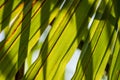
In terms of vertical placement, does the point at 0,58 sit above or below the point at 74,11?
below

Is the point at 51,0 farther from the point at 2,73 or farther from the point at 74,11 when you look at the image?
the point at 2,73

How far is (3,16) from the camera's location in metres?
0.49

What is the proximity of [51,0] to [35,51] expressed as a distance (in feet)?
0.28

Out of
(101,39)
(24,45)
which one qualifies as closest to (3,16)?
(24,45)

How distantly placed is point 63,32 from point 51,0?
54mm

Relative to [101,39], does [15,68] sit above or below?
below

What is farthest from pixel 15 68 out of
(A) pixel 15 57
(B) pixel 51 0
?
(B) pixel 51 0

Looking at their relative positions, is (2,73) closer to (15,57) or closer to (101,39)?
(15,57)

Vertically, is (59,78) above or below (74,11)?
below

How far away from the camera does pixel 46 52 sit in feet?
1.56

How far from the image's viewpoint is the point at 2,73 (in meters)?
0.44

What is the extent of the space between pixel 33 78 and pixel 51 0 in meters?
0.13

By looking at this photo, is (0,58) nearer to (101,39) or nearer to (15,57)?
(15,57)

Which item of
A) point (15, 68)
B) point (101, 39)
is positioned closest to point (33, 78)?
point (15, 68)
